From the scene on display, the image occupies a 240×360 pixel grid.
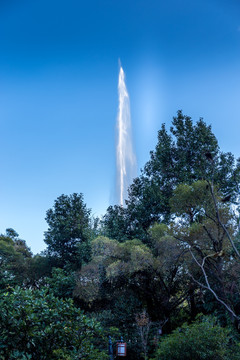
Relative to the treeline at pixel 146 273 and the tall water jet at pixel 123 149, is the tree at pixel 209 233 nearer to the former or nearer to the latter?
the treeline at pixel 146 273

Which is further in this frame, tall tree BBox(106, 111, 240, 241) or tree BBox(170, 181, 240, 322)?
tall tree BBox(106, 111, 240, 241)

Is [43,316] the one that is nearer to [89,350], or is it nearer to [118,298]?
[89,350]

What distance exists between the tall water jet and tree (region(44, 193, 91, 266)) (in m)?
7.43

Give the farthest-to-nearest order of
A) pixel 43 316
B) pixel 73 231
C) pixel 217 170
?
pixel 73 231 < pixel 217 170 < pixel 43 316

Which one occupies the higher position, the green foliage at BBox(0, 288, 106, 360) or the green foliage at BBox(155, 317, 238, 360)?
the green foliage at BBox(0, 288, 106, 360)

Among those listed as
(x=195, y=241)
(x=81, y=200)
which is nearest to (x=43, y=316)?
(x=195, y=241)

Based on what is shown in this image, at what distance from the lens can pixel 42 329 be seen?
149 inches

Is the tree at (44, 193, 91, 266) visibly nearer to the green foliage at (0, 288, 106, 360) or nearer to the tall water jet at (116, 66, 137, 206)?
the tall water jet at (116, 66, 137, 206)

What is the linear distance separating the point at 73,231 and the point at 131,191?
4657 mm

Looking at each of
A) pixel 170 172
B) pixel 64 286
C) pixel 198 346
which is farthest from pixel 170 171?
pixel 198 346

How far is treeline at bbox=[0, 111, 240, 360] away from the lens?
3.93 m

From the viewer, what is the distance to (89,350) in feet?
13.1

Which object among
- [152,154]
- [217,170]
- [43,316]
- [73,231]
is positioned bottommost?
[43,316]

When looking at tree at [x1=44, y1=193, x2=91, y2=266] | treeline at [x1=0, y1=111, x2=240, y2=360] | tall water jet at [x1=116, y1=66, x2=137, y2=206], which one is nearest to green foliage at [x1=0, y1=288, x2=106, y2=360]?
treeline at [x1=0, y1=111, x2=240, y2=360]
